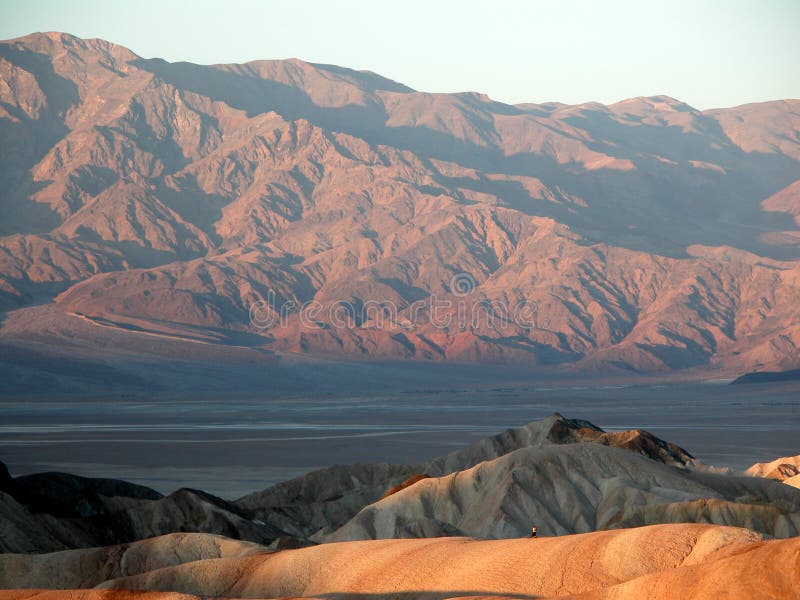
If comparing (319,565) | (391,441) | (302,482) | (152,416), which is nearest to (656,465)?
(302,482)

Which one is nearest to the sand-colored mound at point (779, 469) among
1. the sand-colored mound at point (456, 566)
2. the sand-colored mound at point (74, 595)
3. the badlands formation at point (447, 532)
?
the badlands formation at point (447, 532)

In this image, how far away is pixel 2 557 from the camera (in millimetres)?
40375

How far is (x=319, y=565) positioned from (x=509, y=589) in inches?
228

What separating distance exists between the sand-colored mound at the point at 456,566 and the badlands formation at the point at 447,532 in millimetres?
Result: 50

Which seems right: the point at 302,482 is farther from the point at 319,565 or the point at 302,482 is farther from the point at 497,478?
the point at 319,565

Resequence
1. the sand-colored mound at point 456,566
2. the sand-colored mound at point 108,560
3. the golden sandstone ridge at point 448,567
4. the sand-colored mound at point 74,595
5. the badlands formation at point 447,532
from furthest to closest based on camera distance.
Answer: the sand-colored mound at point 108,560
the sand-colored mound at point 456,566
the golden sandstone ridge at point 448,567
the badlands formation at point 447,532
the sand-colored mound at point 74,595

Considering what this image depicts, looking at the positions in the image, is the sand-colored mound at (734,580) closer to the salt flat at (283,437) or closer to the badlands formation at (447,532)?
the badlands formation at (447,532)

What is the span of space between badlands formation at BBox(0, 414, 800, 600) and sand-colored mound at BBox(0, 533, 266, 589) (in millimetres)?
45

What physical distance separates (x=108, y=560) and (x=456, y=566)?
11.7m

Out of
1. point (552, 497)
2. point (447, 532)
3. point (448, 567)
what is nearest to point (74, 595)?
point (448, 567)

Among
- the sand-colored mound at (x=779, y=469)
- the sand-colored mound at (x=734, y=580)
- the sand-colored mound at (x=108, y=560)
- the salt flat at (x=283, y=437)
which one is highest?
the sand-colored mound at (x=734, y=580)

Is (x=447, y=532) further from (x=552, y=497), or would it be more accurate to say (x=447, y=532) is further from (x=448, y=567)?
(x=448, y=567)

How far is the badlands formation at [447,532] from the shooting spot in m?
32.2

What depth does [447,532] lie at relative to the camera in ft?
174
